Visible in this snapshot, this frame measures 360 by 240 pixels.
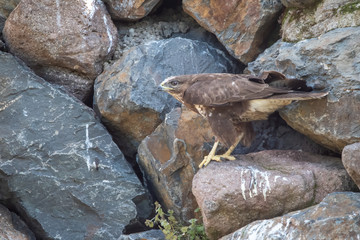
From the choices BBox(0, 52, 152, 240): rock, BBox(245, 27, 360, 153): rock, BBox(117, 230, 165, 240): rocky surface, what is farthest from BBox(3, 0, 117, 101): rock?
BBox(245, 27, 360, 153): rock

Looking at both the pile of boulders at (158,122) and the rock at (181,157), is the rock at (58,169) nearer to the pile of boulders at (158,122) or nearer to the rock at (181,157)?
the pile of boulders at (158,122)

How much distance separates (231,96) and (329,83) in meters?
0.82

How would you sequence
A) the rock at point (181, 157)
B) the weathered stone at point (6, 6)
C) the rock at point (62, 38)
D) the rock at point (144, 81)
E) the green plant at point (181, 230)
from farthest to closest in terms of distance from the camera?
the weathered stone at point (6, 6), the rock at point (62, 38), the rock at point (144, 81), the rock at point (181, 157), the green plant at point (181, 230)

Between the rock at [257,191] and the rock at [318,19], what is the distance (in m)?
1.23

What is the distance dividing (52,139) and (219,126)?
1.81m

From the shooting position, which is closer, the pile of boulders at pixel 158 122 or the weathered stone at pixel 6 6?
the pile of boulders at pixel 158 122

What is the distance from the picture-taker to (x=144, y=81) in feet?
17.7

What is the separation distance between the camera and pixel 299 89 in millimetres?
4199

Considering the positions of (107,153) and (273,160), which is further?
(107,153)

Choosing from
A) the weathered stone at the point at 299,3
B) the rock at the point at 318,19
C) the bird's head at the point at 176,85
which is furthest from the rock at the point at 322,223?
the weathered stone at the point at 299,3

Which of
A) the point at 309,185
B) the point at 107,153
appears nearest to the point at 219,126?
the point at 309,185

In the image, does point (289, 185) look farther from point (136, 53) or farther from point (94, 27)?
point (94, 27)

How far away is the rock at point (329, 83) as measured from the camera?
3975mm

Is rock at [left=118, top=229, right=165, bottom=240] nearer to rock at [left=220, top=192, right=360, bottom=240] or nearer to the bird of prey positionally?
the bird of prey
